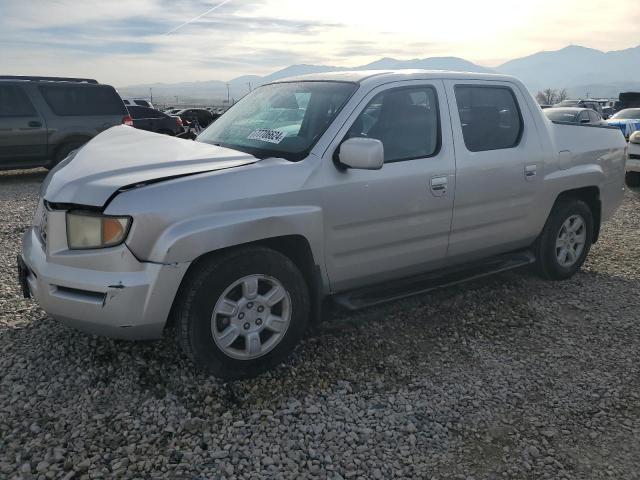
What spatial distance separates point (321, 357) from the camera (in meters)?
3.47

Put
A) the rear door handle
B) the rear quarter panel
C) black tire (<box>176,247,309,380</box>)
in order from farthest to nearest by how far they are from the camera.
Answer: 1. the rear quarter panel
2. the rear door handle
3. black tire (<box>176,247,309,380</box>)

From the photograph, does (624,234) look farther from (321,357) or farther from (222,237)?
(222,237)

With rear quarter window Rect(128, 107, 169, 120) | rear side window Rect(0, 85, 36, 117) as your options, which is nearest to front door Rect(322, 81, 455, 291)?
rear side window Rect(0, 85, 36, 117)

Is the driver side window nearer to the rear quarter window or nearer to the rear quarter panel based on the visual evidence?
the rear quarter panel

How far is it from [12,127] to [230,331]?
8.55 meters

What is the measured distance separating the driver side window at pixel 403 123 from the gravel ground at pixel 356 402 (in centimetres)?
127

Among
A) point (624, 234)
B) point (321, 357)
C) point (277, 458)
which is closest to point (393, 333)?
point (321, 357)

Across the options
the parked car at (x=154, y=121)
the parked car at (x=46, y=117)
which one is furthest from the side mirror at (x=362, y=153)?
the parked car at (x=154, y=121)

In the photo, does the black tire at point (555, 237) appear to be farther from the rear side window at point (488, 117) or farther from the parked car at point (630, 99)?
the parked car at point (630, 99)

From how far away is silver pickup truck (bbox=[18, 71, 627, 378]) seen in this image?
9.04 ft

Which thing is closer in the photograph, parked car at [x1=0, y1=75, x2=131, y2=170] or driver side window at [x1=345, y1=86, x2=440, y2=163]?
driver side window at [x1=345, y1=86, x2=440, y2=163]

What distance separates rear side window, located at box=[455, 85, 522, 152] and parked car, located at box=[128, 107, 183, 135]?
11355mm

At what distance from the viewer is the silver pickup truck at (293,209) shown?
108 inches

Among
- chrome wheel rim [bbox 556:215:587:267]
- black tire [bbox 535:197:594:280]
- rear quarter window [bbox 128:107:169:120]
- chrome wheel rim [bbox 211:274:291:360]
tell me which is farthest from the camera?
rear quarter window [bbox 128:107:169:120]
